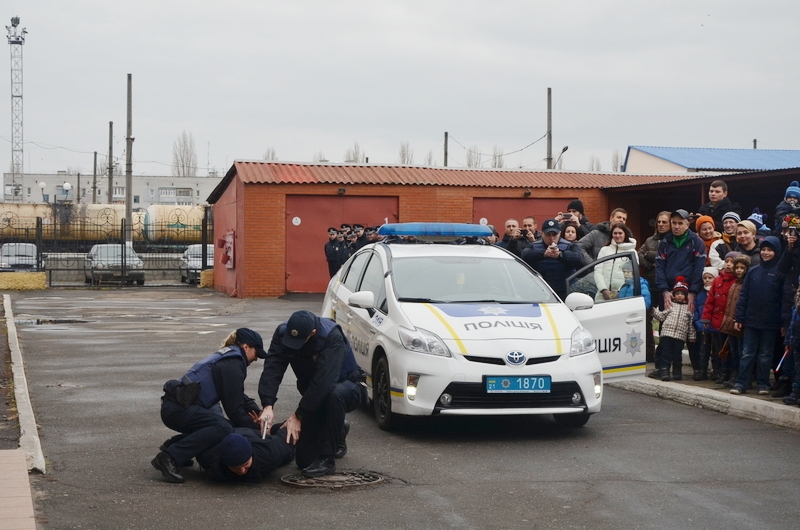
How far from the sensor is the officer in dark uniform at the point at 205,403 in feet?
21.9

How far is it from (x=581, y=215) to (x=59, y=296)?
18.3 m

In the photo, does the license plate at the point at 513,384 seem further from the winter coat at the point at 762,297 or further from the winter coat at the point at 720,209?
the winter coat at the point at 720,209

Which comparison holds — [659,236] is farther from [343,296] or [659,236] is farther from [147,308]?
[147,308]

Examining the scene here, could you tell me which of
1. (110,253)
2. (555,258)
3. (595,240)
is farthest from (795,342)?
(110,253)

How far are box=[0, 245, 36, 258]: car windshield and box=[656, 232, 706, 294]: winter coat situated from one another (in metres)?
27.9

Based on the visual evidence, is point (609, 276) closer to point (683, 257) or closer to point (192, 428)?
point (683, 257)

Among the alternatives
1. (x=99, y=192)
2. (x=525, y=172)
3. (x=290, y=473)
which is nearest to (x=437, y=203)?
A: (x=525, y=172)

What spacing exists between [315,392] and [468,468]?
124 cm

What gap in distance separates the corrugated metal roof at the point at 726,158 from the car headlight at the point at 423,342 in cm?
3089

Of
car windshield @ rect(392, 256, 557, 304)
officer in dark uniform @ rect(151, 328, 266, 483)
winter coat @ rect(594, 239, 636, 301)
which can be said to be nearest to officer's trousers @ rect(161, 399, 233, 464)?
officer in dark uniform @ rect(151, 328, 266, 483)

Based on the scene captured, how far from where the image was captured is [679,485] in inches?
259

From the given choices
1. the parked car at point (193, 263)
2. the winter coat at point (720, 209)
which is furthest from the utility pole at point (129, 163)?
the winter coat at point (720, 209)

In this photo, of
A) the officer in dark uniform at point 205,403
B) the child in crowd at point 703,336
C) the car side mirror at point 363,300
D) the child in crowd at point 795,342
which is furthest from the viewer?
the child in crowd at point 703,336

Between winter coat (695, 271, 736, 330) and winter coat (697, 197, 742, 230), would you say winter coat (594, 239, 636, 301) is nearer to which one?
winter coat (695, 271, 736, 330)
